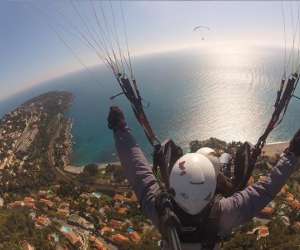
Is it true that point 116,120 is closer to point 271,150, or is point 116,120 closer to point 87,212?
point 87,212

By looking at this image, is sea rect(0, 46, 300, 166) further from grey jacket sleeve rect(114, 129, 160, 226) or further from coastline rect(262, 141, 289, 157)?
grey jacket sleeve rect(114, 129, 160, 226)

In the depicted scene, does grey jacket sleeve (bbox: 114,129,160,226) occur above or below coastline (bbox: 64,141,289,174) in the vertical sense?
above

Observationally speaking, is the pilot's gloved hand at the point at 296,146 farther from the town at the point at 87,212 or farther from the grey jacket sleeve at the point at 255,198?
the town at the point at 87,212

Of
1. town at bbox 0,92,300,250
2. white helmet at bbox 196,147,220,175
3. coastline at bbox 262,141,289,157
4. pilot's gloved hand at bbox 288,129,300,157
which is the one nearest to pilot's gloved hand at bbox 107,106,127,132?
white helmet at bbox 196,147,220,175

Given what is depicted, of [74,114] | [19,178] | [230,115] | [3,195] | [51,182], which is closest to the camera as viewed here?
[3,195]

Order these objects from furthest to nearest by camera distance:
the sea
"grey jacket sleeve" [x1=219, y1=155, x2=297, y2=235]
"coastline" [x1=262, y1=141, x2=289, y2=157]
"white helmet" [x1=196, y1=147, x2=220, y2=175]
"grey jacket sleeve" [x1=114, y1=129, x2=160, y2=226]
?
the sea, "coastline" [x1=262, y1=141, x2=289, y2=157], "white helmet" [x1=196, y1=147, x2=220, y2=175], "grey jacket sleeve" [x1=114, y1=129, x2=160, y2=226], "grey jacket sleeve" [x1=219, y1=155, x2=297, y2=235]

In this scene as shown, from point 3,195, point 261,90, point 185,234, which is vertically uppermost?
point 185,234

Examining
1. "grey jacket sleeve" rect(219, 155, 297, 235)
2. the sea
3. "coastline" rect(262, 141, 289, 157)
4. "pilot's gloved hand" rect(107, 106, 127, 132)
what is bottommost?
"coastline" rect(262, 141, 289, 157)

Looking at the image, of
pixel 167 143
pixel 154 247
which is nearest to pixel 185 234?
pixel 167 143

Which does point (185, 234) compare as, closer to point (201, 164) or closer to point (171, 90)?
point (201, 164)
